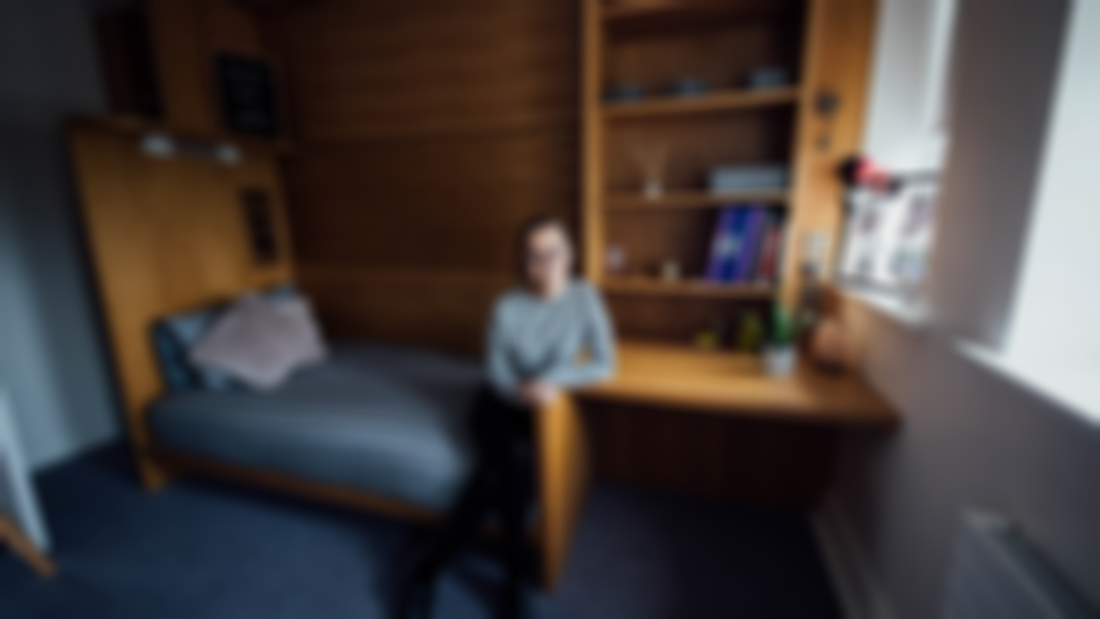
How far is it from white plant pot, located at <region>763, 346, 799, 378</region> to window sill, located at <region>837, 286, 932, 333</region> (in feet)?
0.98

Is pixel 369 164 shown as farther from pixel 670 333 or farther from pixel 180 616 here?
pixel 180 616

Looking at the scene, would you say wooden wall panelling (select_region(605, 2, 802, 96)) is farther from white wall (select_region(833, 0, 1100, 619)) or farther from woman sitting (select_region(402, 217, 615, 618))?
woman sitting (select_region(402, 217, 615, 618))

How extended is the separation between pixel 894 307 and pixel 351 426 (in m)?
1.99

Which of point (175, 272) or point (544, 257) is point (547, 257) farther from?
Answer: point (175, 272)

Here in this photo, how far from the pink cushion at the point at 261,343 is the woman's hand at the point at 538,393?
1.46 meters

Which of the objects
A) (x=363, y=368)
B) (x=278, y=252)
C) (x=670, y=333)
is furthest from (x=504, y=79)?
(x=278, y=252)

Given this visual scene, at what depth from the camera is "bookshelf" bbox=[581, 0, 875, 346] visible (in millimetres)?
1667

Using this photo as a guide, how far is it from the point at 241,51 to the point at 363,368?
1.96 metres

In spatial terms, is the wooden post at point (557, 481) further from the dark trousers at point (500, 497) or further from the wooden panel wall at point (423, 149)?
the wooden panel wall at point (423, 149)

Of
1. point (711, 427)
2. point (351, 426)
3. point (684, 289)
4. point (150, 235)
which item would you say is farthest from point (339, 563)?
point (150, 235)

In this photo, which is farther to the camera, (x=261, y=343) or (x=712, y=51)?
(x=261, y=343)

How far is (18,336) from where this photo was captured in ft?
7.63

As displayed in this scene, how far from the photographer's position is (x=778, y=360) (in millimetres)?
1601

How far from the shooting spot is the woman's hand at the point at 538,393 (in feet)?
4.65
